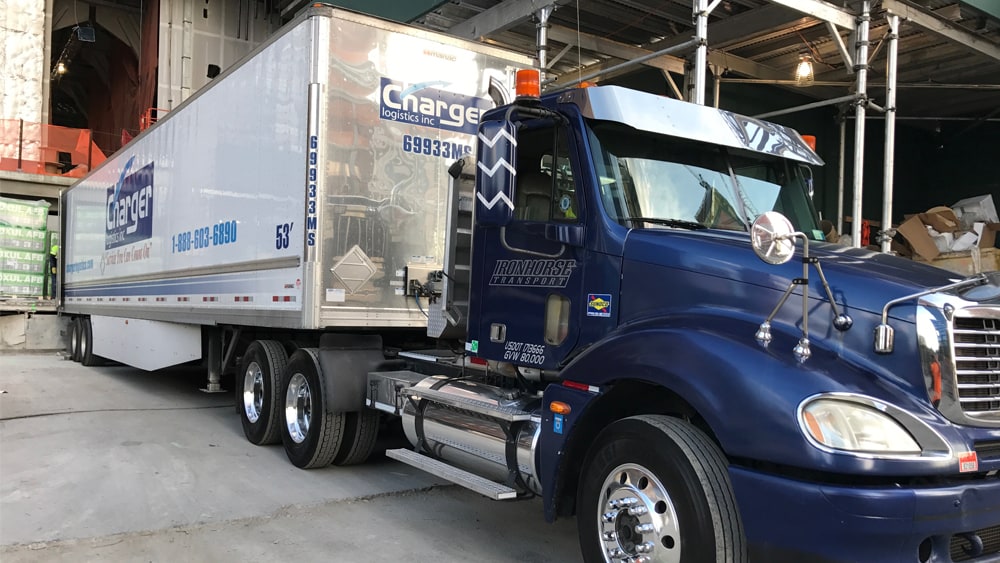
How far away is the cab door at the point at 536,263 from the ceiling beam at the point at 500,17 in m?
4.70

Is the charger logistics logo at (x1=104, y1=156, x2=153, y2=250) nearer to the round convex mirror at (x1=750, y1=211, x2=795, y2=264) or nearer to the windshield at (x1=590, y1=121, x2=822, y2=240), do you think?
the windshield at (x1=590, y1=121, x2=822, y2=240)

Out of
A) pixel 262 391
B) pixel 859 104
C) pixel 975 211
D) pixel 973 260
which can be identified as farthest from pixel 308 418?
pixel 975 211

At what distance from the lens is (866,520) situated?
268cm

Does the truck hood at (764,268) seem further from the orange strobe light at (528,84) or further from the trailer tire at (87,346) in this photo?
the trailer tire at (87,346)

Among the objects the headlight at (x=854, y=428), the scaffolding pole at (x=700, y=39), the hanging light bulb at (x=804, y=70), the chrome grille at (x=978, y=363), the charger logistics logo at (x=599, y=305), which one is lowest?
the headlight at (x=854, y=428)

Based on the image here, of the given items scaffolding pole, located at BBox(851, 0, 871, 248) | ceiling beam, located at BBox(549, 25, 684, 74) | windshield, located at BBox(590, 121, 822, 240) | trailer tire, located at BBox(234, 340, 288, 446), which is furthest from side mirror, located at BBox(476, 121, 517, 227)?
ceiling beam, located at BBox(549, 25, 684, 74)

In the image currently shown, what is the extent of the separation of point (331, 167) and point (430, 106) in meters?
1.10

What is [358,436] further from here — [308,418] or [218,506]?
[218,506]

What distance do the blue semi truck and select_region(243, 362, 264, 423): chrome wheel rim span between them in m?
0.03

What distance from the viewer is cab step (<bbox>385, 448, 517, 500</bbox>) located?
13.7 feet

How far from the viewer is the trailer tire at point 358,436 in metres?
6.46

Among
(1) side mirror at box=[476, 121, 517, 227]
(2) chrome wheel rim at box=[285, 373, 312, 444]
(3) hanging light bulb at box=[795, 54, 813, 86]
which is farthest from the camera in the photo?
(3) hanging light bulb at box=[795, 54, 813, 86]

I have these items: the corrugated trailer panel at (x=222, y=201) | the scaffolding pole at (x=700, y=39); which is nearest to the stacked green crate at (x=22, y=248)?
the corrugated trailer panel at (x=222, y=201)

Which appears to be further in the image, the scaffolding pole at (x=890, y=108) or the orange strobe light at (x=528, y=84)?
the scaffolding pole at (x=890, y=108)
